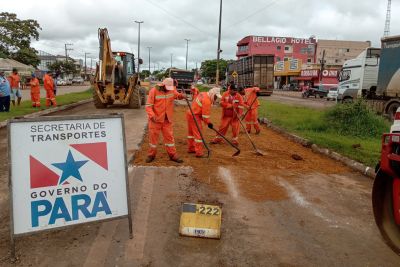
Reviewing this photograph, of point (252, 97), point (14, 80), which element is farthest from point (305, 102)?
point (14, 80)

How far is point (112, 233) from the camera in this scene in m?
3.92

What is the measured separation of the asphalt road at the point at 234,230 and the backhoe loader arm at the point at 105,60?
33.9ft

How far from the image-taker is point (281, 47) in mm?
75125

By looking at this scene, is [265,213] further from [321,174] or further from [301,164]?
[301,164]

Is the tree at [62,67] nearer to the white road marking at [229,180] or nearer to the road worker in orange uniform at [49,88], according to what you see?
the road worker in orange uniform at [49,88]

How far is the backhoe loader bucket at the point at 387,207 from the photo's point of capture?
313 centimetres

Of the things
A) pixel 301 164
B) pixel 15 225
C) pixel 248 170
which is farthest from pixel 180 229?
pixel 301 164

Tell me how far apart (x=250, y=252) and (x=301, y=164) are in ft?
13.5

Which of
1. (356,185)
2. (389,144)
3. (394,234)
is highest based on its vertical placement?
(389,144)

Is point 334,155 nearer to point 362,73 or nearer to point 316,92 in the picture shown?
point 362,73

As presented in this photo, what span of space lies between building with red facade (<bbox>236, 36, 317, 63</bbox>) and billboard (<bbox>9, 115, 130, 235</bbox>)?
72.7m

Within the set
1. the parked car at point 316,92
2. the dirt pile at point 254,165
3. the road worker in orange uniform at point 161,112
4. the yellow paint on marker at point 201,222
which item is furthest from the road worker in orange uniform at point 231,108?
the parked car at point 316,92

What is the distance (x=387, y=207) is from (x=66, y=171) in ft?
9.56

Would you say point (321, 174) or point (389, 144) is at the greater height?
point (389, 144)
